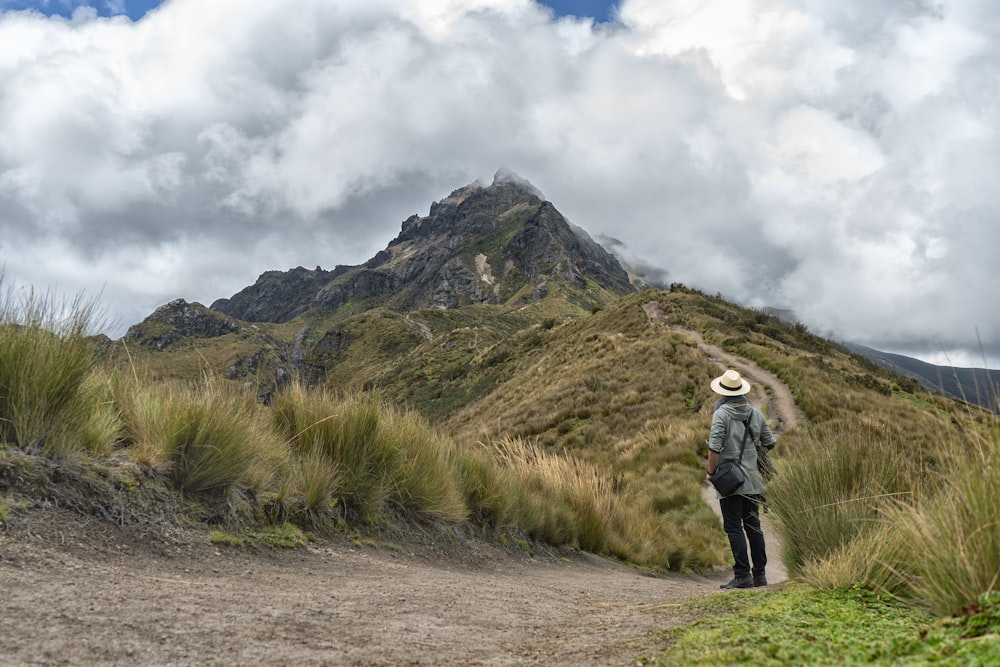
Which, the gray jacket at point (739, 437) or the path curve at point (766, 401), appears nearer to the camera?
the gray jacket at point (739, 437)

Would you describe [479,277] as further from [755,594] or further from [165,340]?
[755,594]

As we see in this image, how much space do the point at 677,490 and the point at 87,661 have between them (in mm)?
12151

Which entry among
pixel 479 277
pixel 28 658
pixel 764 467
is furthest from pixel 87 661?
pixel 479 277

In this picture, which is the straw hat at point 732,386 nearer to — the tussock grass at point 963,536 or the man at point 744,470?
the man at point 744,470

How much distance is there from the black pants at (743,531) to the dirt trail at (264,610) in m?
1.74

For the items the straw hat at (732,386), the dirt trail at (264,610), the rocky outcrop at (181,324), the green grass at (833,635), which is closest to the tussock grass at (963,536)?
the green grass at (833,635)

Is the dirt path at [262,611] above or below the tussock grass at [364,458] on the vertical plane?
below

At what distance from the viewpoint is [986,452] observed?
2.74 m

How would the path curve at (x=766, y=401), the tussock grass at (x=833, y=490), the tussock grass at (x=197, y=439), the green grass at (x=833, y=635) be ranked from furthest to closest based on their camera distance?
the path curve at (x=766, y=401)
the tussock grass at (x=197, y=439)
the tussock grass at (x=833, y=490)
the green grass at (x=833, y=635)

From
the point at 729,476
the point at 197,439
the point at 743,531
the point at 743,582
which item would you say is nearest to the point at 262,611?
the point at 197,439

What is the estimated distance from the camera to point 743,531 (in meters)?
6.08

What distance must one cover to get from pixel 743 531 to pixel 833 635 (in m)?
4.38

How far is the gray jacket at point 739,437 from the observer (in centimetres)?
593

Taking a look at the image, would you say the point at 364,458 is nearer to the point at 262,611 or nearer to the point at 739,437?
the point at 262,611
